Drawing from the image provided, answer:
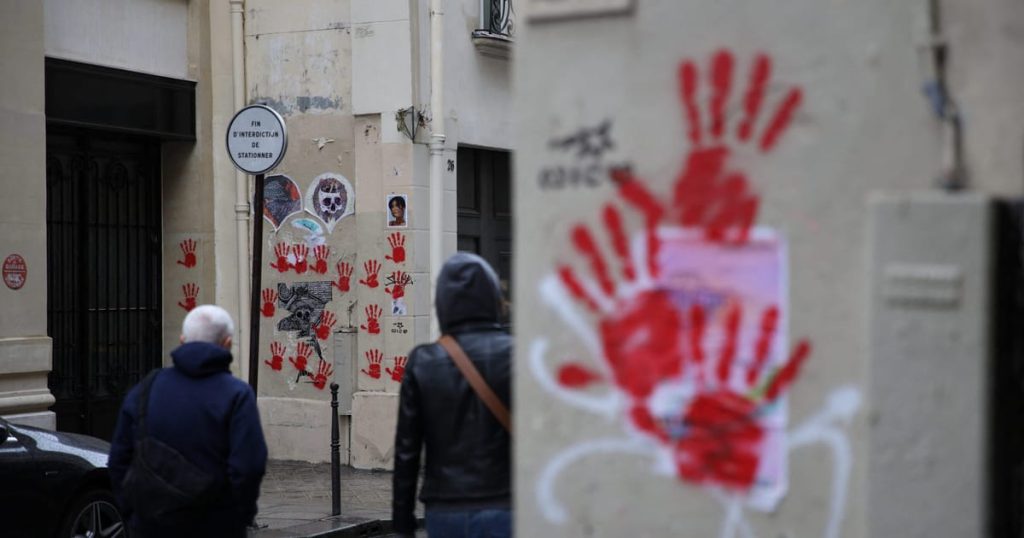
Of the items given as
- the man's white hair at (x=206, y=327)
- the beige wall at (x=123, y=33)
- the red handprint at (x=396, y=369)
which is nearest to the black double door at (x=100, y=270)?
the beige wall at (x=123, y=33)

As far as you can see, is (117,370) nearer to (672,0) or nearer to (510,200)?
(510,200)

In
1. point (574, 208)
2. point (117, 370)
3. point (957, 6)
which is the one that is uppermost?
point (957, 6)

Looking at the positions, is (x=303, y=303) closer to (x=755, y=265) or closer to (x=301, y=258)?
(x=301, y=258)

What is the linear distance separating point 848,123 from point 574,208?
0.87m

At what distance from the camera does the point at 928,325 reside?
370 cm

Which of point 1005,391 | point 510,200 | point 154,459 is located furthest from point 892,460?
point 510,200

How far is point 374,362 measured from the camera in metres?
14.7

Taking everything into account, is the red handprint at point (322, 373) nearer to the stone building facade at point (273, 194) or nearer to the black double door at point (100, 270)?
the stone building facade at point (273, 194)

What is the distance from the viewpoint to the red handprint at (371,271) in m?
14.7

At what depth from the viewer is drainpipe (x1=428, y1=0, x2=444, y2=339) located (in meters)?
A: 14.8

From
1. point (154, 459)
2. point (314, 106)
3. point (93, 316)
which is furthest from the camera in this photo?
point (314, 106)

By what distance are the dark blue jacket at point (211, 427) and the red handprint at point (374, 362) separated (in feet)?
28.5

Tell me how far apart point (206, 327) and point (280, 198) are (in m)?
9.38

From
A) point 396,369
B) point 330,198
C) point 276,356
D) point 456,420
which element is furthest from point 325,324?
point 456,420
